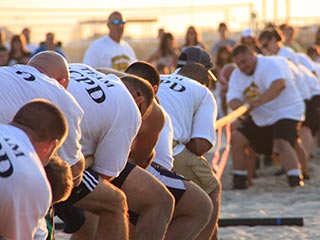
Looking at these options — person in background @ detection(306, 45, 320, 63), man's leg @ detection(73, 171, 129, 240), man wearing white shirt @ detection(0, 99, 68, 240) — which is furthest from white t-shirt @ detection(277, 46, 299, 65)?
man wearing white shirt @ detection(0, 99, 68, 240)

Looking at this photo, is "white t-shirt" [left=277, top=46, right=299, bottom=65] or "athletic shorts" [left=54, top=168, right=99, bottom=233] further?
"white t-shirt" [left=277, top=46, right=299, bottom=65]

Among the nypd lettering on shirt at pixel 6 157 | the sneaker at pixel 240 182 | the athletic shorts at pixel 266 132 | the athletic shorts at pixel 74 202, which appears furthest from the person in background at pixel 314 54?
the nypd lettering on shirt at pixel 6 157

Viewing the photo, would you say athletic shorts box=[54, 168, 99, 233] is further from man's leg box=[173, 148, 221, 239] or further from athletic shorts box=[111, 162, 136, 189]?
man's leg box=[173, 148, 221, 239]

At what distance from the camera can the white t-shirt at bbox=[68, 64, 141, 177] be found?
5.78 meters

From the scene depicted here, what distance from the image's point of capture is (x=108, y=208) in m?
5.87

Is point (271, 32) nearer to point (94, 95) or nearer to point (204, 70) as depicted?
point (204, 70)

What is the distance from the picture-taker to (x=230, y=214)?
9758mm

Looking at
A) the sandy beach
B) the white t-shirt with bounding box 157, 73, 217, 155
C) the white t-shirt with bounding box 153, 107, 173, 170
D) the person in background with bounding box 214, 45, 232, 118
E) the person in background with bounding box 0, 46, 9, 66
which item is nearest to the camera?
the white t-shirt with bounding box 153, 107, 173, 170

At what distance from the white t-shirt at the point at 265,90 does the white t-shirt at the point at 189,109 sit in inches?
173

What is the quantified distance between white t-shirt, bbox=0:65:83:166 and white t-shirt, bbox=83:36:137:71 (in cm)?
636

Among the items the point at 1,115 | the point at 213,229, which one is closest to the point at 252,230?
the point at 213,229

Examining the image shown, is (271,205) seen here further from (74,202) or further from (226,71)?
(74,202)

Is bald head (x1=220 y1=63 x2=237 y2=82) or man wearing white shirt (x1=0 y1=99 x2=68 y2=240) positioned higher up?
man wearing white shirt (x1=0 y1=99 x2=68 y2=240)

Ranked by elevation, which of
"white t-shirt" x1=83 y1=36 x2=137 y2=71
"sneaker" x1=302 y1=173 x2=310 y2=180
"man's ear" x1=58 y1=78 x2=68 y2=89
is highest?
"man's ear" x1=58 y1=78 x2=68 y2=89
